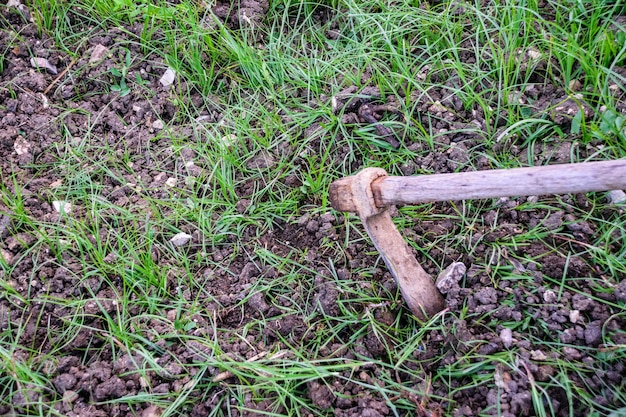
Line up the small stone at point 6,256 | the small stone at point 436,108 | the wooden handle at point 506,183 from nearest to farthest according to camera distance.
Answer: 1. the wooden handle at point 506,183
2. the small stone at point 6,256
3. the small stone at point 436,108

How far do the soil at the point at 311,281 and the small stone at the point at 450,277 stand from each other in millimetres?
28

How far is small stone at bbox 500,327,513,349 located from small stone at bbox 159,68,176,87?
2.07m

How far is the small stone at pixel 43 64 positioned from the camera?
309 cm

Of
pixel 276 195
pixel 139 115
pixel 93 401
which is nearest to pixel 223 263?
pixel 276 195

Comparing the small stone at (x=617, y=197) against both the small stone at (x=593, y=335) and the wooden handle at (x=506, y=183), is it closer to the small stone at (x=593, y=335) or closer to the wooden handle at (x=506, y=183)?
the small stone at (x=593, y=335)

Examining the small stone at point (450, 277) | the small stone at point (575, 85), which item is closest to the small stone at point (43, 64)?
the small stone at point (450, 277)

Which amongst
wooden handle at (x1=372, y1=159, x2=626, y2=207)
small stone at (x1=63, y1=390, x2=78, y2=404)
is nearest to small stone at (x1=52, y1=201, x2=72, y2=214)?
small stone at (x1=63, y1=390, x2=78, y2=404)

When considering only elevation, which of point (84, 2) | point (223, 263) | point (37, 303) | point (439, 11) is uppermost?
point (84, 2)

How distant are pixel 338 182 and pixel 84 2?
7.21 ft

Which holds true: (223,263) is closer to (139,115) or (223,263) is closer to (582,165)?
(139,115)

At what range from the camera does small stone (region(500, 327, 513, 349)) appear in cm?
Result: 197

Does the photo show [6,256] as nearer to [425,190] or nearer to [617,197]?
[425,190]

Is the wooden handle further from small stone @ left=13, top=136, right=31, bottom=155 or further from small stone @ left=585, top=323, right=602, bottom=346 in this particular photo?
small stone @ left=13, top=136, right=31, bottom=155

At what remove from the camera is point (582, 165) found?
1529 mm
